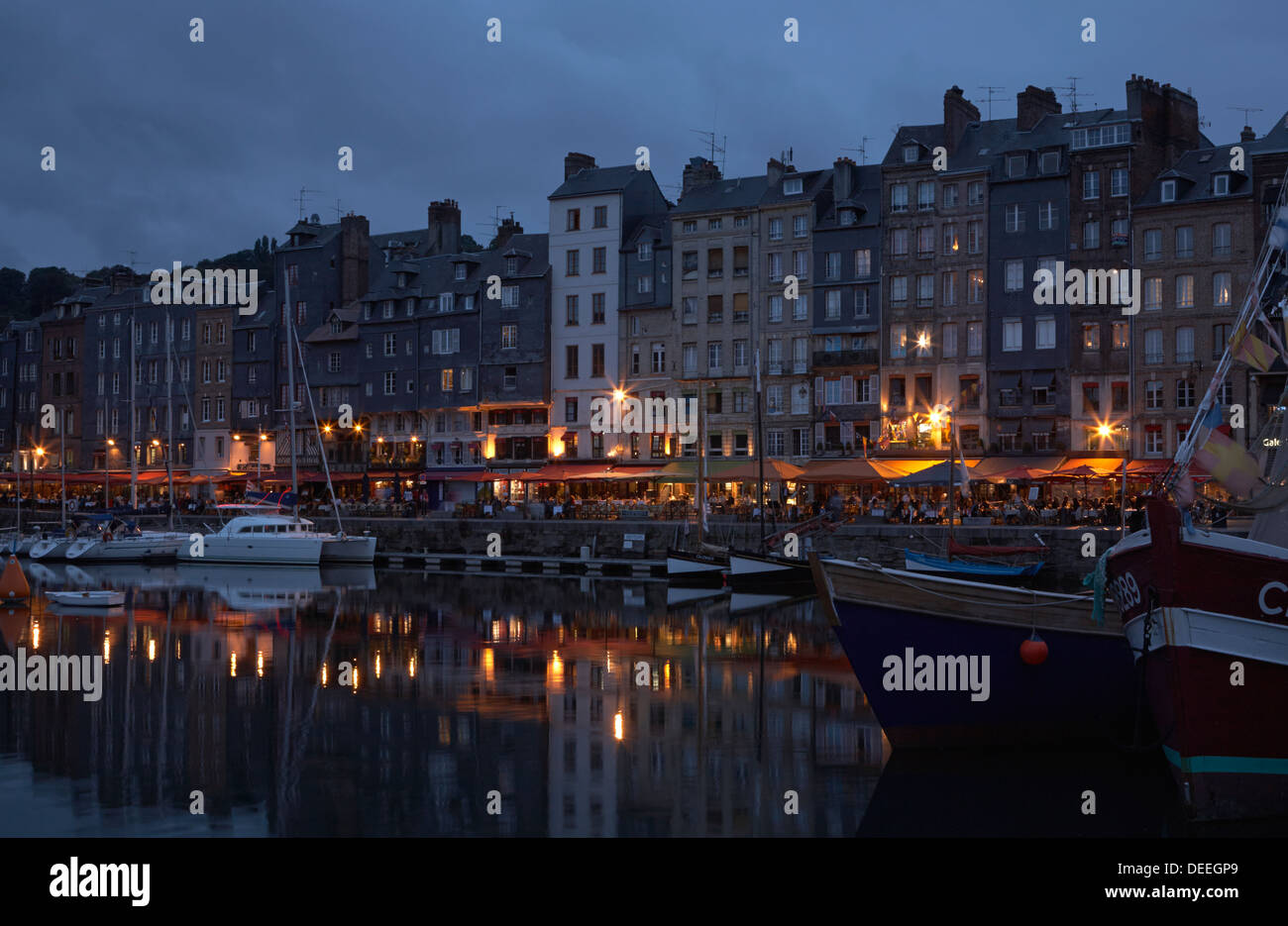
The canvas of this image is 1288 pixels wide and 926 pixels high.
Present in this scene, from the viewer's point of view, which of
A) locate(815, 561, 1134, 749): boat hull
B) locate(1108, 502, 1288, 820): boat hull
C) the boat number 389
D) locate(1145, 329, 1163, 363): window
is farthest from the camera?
locate(1145, 329, 1163, 363): window

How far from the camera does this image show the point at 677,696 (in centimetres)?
2541

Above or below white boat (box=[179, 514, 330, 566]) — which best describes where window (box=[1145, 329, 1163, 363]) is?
above

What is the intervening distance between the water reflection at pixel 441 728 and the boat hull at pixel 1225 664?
410cm

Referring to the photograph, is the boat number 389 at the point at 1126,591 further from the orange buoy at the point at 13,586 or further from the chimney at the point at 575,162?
the chimney at the point at 575,162

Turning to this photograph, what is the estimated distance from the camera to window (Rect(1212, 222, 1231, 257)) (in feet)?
188

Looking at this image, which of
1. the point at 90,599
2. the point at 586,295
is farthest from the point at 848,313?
the point at 90,599

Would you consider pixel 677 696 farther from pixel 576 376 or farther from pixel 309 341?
pixel 309 341

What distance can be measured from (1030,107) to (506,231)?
103 feet

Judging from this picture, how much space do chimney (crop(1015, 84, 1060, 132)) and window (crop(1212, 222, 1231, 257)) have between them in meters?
10.3

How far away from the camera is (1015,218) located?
6162 cm

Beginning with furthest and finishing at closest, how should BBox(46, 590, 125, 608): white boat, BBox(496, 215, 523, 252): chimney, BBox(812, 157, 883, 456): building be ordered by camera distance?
BBox(496, 215, 523, 252): chimney
BBox(812, 157, 883, 456): building
BBox(46, 590, 125, 608): white boat

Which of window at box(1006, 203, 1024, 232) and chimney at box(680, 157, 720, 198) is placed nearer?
window at box(1006, 203, 1024, 232)

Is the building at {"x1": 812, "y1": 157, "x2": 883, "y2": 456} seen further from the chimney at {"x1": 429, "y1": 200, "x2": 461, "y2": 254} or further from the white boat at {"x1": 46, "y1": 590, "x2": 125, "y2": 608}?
the white boat at {"x1": 46, "y1": 590, "x2": 125, "y2": 608}

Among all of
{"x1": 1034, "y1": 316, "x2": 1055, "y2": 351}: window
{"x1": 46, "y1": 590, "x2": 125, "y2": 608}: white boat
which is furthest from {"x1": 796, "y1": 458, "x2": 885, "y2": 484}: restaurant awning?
{"x1": 46, "y1": 590, "x2": 125, "y2": 608}: white boat
